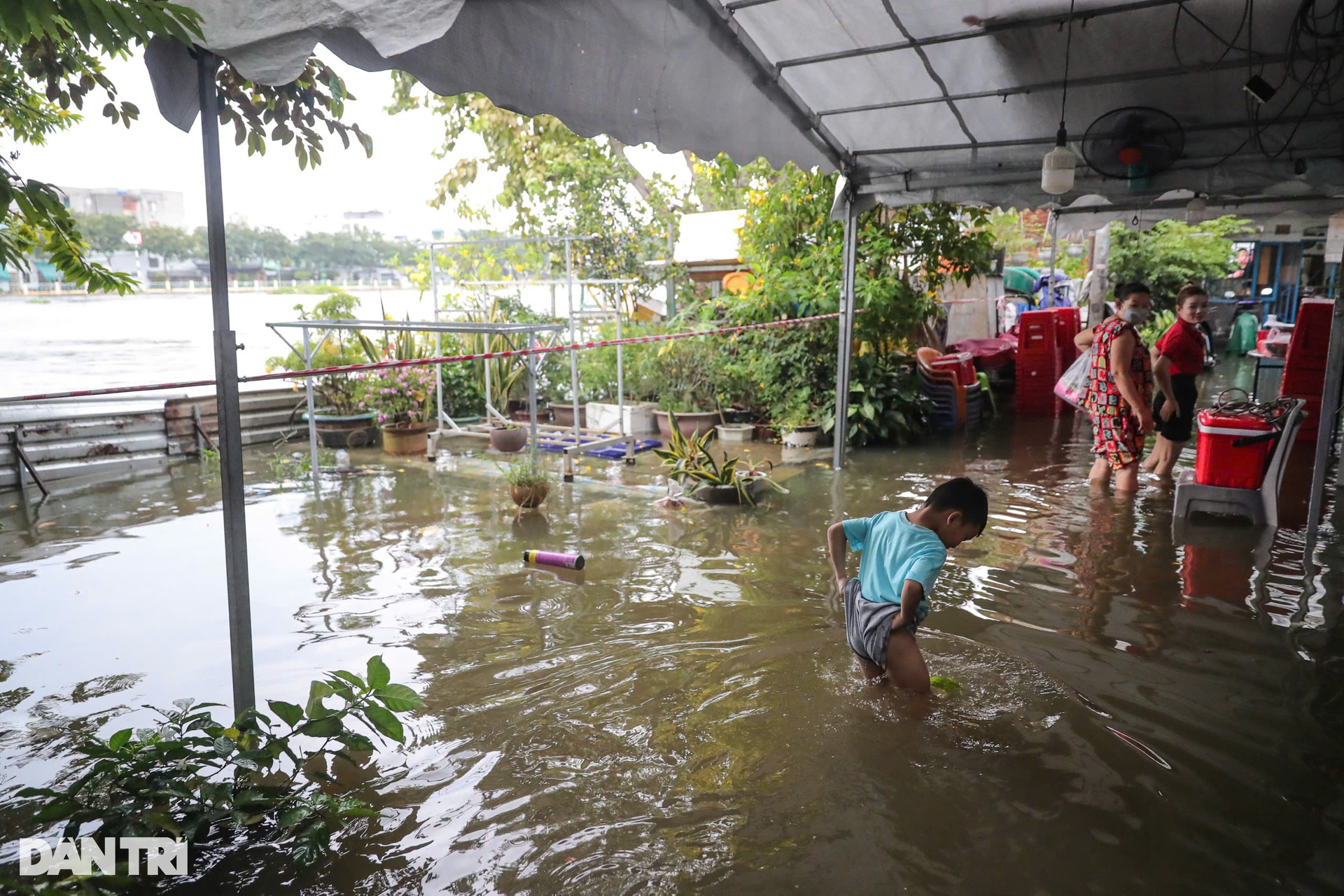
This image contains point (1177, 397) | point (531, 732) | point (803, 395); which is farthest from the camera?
point (803, 395)

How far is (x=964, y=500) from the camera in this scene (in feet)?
11.3

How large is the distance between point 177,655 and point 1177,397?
826 centimetres

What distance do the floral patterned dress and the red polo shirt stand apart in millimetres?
619

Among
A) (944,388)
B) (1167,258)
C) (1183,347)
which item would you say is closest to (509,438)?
(944,388)

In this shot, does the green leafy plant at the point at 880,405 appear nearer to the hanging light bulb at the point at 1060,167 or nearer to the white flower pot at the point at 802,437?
the white flower pot at the point at 802,437

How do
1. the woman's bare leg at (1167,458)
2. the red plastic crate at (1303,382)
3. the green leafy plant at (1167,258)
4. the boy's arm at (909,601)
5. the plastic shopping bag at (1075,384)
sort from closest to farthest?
the boy's arm at (909,601) → the woman's bare leg at (1167,458) → the plastic shopping bag at (1075,384) → the red plastic crate at (1303,382) → the green leafy plant at (1167,258)

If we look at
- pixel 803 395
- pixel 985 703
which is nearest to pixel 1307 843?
pixel 985 703

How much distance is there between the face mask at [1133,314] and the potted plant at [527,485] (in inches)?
194

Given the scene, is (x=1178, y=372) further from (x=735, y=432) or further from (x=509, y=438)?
(x=509, y=438)

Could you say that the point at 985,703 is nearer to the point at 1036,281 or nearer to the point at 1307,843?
the point at 1307,843

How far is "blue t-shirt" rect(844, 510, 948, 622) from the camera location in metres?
3.39

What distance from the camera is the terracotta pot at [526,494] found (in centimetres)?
719

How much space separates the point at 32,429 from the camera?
8680mm

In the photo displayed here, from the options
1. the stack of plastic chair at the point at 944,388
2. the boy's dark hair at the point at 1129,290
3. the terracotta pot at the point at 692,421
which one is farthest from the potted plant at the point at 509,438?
the boy's dark hair at the point at 1129,290
